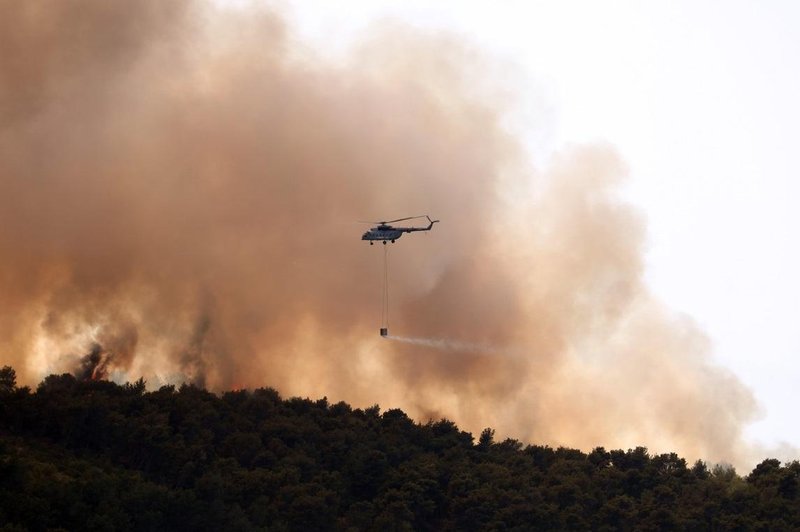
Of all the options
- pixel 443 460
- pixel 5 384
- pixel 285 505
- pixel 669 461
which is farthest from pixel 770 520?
pixel 5 384

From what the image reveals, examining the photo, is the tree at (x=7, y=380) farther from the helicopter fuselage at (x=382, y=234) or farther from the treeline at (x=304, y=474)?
the helicopter fuselage at (x=382, y=234)

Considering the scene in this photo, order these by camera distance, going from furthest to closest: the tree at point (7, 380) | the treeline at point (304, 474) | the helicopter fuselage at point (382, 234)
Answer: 1. the helicopter fuselage at point (382, 234)
2. the tree at point (7, 380)
3. the treeline at point (304, 474)

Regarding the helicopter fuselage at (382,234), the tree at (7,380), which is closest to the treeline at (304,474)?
the tree at (7,380)

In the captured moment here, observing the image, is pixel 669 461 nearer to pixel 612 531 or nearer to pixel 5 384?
pixel 612 531

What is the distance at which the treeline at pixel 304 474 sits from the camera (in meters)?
103

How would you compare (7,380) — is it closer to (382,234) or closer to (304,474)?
(304,474)

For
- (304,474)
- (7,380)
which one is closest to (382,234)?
(304,474)

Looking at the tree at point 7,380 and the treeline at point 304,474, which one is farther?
the tree at point 7,380

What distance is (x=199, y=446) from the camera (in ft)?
398

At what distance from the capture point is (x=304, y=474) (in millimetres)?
129000

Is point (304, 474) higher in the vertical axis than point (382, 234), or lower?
lower

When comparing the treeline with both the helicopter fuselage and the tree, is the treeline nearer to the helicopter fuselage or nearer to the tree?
the tree

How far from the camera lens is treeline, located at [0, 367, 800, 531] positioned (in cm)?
10331

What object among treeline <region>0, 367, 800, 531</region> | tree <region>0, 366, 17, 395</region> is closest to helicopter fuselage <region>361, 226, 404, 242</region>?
treeline <region>0, 367, 800, 531</region>
